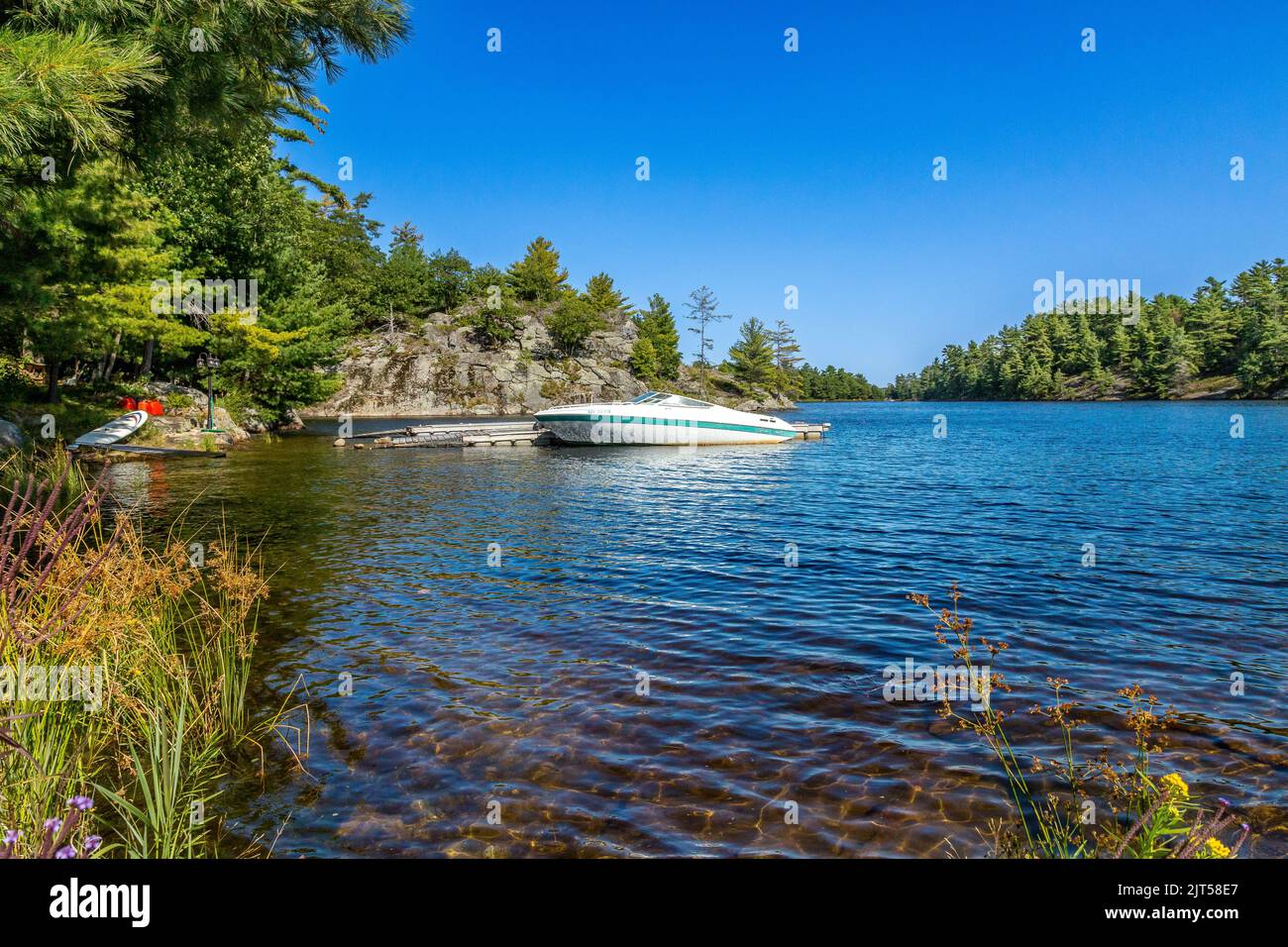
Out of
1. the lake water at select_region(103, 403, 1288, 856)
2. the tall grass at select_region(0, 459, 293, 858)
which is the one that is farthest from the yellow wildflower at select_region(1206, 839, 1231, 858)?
the tall grass at select_region(0, 459, 293, 858)

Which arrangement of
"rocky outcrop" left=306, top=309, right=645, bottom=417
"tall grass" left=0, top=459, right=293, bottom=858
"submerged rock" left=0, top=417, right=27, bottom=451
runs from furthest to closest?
"rocky outcrop" left=306, top=309, right=645, bottom=417
"submerged rock" left=0, top=417, right=27, bottom=451
"tall grass" left=0, top=459, right=293, bottom=858

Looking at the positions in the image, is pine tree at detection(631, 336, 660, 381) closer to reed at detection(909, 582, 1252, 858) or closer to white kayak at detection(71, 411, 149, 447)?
white kayak at detection(71, 411, 149, 447)

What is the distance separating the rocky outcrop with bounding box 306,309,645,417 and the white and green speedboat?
4678 centimetres

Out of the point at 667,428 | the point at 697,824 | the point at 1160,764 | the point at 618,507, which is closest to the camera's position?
the point at 697,824

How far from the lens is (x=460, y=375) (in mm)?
89188

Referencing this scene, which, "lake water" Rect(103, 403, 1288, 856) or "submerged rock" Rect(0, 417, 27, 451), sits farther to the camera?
"submerged rock" Rect(0, 417, 27, 451)

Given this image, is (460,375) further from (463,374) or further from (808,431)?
(808,431)

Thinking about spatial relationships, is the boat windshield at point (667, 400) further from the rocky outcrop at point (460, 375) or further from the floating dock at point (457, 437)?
the rocky outcrop at point (460, 375)

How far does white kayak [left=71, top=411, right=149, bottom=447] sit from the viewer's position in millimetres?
24422

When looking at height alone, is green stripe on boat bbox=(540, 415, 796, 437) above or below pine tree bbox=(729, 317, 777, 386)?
below
